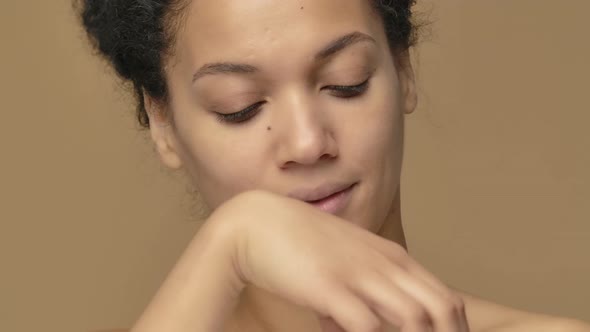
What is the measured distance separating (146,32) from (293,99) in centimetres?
28

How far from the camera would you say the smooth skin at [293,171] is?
1.04 metres

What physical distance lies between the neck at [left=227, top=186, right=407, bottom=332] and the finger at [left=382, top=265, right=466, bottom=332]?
36 centimetres

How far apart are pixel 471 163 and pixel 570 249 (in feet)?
0.77

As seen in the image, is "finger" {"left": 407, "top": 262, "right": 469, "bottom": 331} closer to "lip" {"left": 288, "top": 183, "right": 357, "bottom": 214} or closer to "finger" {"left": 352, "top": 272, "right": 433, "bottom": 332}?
"finger" {"left": 352, "top": 272, "right": 433, "bottom": 332}

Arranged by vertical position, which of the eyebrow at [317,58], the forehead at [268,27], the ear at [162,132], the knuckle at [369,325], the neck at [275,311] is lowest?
the neck at [275,311]

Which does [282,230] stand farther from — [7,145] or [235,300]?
[7,145]

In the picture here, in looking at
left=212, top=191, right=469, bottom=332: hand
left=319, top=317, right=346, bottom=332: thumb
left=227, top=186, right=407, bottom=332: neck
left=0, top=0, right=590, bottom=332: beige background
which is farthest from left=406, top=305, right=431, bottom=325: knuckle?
left=0, top=0, right=590, bottom=332: beige background

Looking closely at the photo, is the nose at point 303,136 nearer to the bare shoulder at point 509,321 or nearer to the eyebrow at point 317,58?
the eyebrow at point 317,58

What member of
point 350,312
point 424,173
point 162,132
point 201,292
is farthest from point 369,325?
point 424,173

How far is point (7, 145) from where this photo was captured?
207 centimetres

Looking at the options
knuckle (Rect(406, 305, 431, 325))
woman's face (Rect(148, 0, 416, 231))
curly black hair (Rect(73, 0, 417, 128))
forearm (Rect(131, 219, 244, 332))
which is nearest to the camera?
knuckle (Rect(406, 305, 431, 325))

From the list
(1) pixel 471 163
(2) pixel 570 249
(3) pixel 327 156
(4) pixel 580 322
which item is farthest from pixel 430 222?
(3) pixel 327 156

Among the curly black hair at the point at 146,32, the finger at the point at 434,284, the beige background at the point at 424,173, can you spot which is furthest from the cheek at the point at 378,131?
the beige background at the point at 424,173

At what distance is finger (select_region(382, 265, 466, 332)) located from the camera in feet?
3.26
